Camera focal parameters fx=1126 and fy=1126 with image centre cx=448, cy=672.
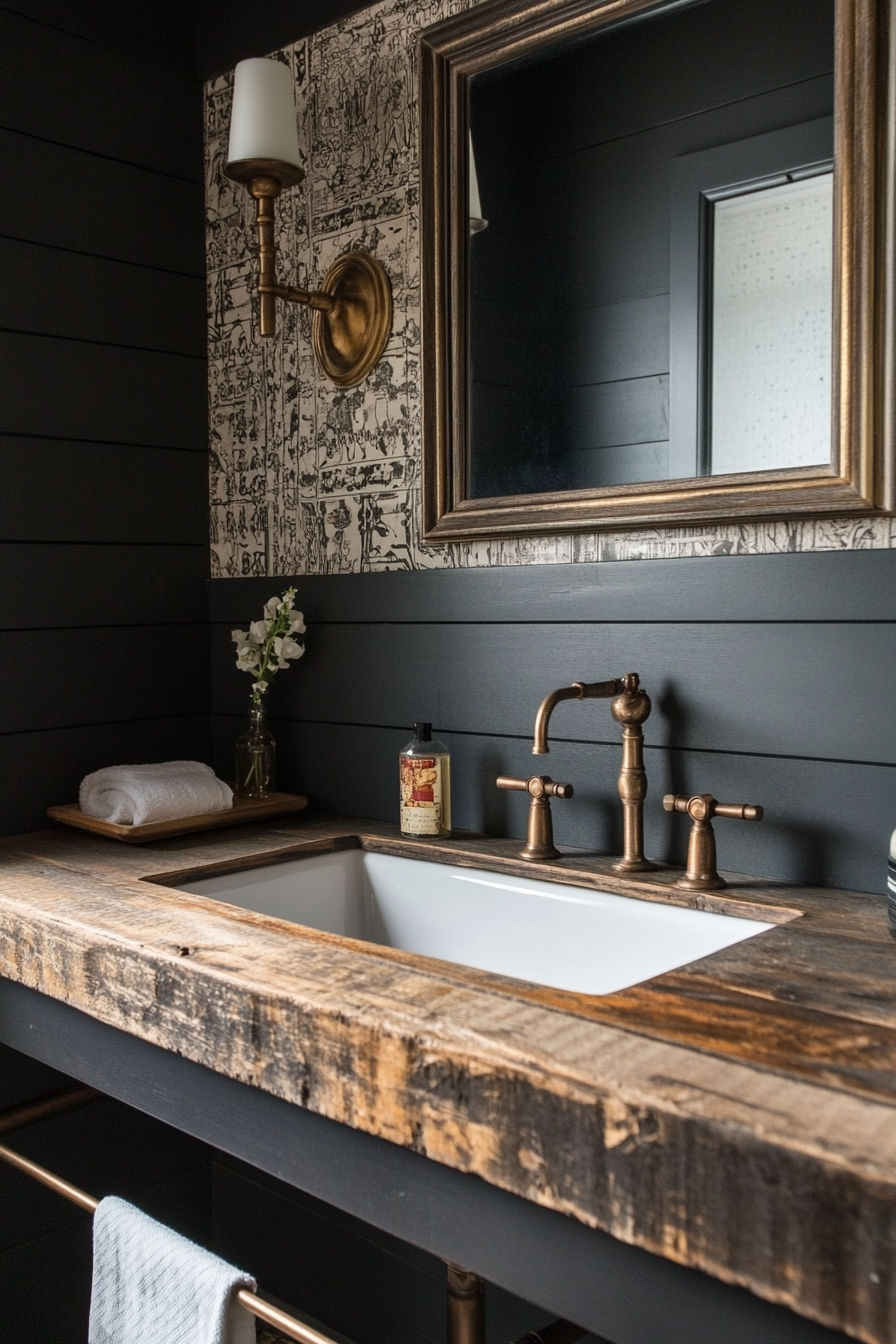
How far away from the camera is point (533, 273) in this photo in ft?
4.50

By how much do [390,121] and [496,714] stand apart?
2.67 ft

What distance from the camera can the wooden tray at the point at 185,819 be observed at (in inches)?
56.0

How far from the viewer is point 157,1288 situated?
40.1 inches

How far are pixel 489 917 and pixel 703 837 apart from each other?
278 mm

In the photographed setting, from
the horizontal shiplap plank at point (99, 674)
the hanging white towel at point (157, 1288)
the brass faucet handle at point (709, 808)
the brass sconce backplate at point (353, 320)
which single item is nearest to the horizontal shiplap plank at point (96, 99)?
the brass sconce backplate at point (353, 320)

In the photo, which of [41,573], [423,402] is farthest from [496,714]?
[41,573]

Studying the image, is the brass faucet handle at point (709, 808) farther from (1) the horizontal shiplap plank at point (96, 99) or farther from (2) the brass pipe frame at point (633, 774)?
(1) the horizontal shiplap plank at point (96, 99)

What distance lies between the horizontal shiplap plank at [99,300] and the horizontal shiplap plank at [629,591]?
424mm

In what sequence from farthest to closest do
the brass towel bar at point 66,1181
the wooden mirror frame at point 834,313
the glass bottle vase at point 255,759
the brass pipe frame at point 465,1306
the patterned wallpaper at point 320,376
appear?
the glass bottle vase at point 255,759
the patterned wallpaper at point 320,376
the brass pipe frame at point 465,1306
the wooden mirror frame at point 834,313
the brass towel bar at point 66,1181

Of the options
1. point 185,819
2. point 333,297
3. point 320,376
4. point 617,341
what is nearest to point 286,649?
point 185,819

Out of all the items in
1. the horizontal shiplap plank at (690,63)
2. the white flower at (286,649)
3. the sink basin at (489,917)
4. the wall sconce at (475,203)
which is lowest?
the sink basin at (489,917)

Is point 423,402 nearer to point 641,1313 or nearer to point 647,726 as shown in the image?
point 647,726

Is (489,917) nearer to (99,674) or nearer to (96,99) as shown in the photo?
(99,674)

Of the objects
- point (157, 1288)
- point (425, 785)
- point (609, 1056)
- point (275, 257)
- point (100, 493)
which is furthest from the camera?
point (100, 493)
